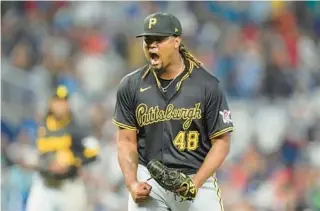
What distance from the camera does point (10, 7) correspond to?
9.53 metres

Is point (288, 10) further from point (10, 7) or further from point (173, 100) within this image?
point (173, 100)

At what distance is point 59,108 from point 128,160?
2.76 metres

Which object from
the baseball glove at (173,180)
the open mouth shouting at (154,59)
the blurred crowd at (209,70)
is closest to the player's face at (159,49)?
the open mouth shouting at (154,59)

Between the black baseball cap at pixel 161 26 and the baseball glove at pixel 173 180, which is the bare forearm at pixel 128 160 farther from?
the black baseball cap at pixel 161 26

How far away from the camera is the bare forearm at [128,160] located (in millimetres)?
4587

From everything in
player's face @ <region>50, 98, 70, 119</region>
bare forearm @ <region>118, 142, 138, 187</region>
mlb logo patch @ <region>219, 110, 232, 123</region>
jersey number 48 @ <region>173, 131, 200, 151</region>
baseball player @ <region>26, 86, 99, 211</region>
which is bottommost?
baseball player @ <region>26, 86, 99, 211</region>

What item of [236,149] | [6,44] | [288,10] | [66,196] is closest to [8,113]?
[6,44]

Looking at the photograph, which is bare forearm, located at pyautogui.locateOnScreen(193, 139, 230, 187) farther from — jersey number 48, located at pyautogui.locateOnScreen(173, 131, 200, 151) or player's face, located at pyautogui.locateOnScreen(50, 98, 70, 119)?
player's face, located at pyautogui.locateOnScreen(50, 98, 70, 119)

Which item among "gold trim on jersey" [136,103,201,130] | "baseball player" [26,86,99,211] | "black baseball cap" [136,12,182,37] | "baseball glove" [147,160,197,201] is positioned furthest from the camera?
"baseball player" [26,86,99,211]

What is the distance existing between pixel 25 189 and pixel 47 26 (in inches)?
82.2

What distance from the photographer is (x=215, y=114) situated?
4672mm

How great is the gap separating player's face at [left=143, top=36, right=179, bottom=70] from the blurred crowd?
13.6 ft

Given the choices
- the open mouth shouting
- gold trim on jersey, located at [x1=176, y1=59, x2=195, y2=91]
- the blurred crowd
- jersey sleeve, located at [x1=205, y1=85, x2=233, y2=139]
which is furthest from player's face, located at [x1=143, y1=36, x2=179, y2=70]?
the blurred crowd

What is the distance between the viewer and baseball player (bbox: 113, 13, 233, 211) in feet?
15.1
